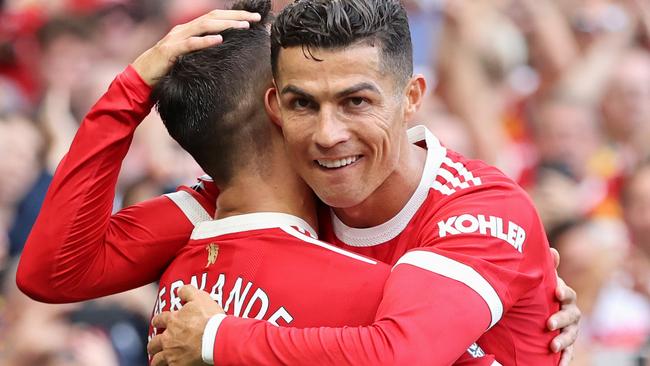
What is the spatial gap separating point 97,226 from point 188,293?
1.25 feet

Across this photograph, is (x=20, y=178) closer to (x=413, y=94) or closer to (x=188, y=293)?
(x=188, y=293)

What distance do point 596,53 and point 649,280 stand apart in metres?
1.61

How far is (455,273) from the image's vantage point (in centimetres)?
302

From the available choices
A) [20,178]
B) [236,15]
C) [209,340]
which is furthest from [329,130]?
[20,178]

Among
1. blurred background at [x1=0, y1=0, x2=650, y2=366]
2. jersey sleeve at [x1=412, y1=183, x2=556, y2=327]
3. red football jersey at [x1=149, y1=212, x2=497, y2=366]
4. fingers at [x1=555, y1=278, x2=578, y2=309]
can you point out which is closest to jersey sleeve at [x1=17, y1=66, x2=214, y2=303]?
red football jersey at [x1=149, y1=212, x2=497, y2=366]

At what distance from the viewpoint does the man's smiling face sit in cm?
309

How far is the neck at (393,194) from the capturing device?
3.33m

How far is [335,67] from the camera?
10.1 ft

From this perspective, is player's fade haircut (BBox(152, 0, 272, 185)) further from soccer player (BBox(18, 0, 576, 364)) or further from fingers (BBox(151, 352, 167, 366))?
fingers (BBox(151, 352, 167, 366))

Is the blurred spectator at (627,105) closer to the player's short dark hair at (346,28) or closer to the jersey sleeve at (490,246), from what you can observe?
the jersey sleeve at (490,246)

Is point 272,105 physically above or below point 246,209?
above

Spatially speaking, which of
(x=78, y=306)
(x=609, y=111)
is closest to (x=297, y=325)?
(x=78, y=306)

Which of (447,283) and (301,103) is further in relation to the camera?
(301,103)

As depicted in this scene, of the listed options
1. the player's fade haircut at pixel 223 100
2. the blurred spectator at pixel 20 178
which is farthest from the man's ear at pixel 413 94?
the blurred spectator at pixel 20 178
